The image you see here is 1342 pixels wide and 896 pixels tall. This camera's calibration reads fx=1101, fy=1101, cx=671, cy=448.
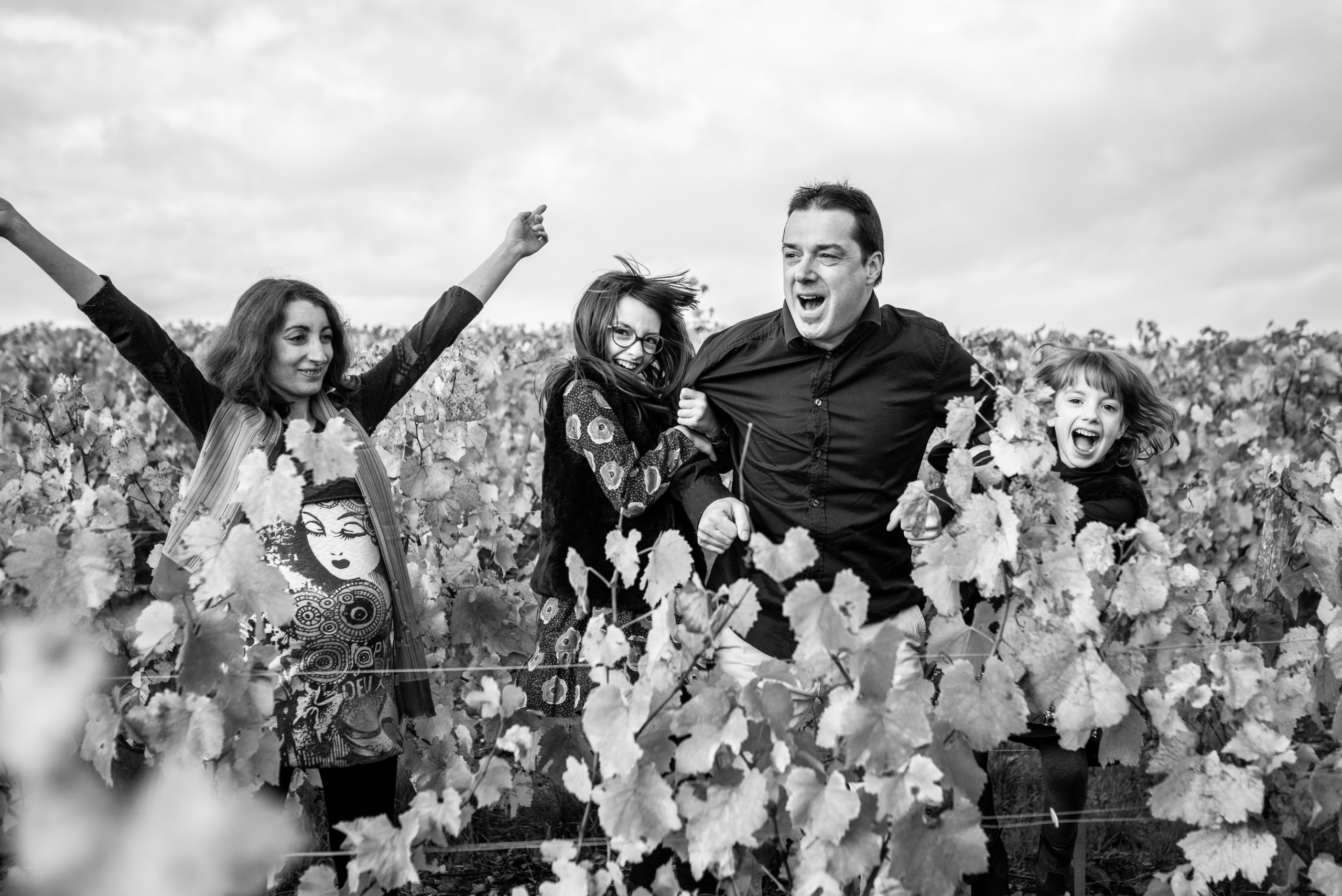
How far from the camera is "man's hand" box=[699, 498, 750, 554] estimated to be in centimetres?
197

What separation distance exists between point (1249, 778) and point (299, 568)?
5.41ft

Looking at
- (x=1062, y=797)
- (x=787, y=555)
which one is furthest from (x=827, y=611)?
(x=1062, y=797)

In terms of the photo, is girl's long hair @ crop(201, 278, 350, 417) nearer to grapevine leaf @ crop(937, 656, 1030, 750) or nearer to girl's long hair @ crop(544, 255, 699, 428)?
girl's long hair @ crop(544, 255, 699, 428)

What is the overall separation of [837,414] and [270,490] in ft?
Result: 3.58

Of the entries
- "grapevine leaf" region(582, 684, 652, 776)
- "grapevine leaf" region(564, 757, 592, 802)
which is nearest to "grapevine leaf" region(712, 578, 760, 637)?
"grapevine leaf" region(582, 684, 652, 776)

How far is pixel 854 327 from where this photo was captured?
7.18 feet

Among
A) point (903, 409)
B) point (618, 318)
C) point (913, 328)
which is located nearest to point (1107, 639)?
point (903, 409)

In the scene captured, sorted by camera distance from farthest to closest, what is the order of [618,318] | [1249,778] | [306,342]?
1. [618,318]
2. [306,342]
3. [1249,778]

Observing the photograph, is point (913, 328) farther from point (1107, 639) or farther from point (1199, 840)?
point (1199, 840)

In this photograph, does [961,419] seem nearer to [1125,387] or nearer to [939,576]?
[939,576]

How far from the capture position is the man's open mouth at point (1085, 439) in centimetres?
253

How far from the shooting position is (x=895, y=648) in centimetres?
143

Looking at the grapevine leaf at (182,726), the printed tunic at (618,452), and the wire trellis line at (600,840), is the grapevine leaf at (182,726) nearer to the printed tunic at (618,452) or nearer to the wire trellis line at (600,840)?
the wire trellis line at (600,840)

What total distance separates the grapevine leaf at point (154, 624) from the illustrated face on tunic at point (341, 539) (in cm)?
46
